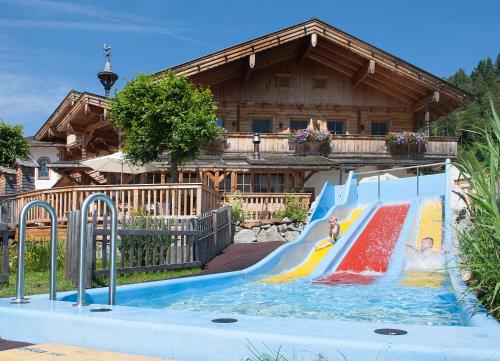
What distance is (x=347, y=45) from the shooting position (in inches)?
1013

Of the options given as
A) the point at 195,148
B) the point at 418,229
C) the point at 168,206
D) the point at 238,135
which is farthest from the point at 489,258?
the point at 238,135

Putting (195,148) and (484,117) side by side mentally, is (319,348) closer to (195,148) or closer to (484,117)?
(484,117)

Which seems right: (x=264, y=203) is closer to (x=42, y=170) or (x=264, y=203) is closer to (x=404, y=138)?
(x=404, y=138)

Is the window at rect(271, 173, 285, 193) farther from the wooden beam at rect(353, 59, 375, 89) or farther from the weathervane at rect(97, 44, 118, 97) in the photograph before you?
the weathervane at rect(97, 44, 118, 97)

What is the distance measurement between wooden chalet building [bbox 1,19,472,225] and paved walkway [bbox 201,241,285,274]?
26.3 feet

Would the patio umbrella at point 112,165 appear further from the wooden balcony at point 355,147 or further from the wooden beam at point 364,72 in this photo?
the wooden beam at point 364,72

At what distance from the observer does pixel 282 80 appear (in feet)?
90.6

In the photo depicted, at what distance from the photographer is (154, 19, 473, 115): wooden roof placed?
2516 centimetres

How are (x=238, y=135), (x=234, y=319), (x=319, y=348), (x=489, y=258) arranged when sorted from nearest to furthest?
(x=319, y=348) → (x=234, y=319) → (x=489, y=258) → (x=238, y=135)

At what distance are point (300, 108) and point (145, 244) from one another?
18.4 m

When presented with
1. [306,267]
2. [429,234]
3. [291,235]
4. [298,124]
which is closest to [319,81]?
[298,124]

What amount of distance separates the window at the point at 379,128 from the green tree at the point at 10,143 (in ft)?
63.7

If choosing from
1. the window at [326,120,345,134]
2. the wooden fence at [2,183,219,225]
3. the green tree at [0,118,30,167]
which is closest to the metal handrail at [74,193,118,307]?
Answer: the wooden fence at [2,183,219,225]

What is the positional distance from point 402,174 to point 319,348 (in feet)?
80.8
